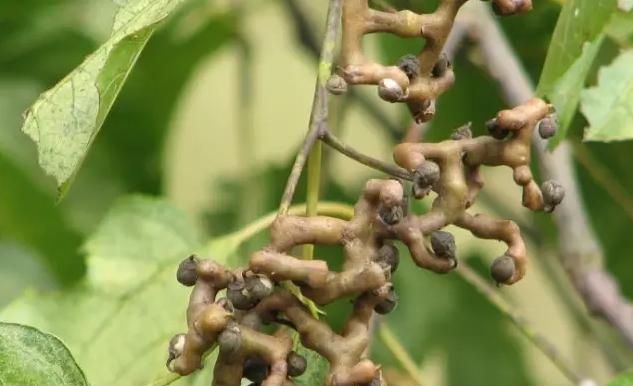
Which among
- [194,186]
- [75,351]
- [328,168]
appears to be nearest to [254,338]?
[75,351]

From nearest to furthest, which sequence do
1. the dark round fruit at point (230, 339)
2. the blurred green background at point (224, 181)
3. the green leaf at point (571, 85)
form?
1. the dark round fruit at point (230, 339)
2. the green leaf at point (571, 85)
3. the blurred green background at point (224, 181)

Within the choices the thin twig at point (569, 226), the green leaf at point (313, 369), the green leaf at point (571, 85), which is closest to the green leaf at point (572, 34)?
the green leaf at point (571, 85)

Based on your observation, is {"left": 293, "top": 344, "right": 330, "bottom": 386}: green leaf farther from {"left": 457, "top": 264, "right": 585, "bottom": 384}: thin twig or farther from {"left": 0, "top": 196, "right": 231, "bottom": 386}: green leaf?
{"left": 457, "top": 264, "right": 585, "bottom": 384}: thin twig

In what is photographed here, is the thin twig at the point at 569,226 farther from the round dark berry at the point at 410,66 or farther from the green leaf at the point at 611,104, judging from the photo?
the round dark berry at the point at 410,66

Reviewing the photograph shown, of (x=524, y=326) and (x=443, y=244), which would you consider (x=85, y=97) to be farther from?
(x=524, y=326)

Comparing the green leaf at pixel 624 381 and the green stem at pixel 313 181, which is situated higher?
the green stem at pixel 313 181

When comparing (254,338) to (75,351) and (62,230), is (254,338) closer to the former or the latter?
(75,351)
